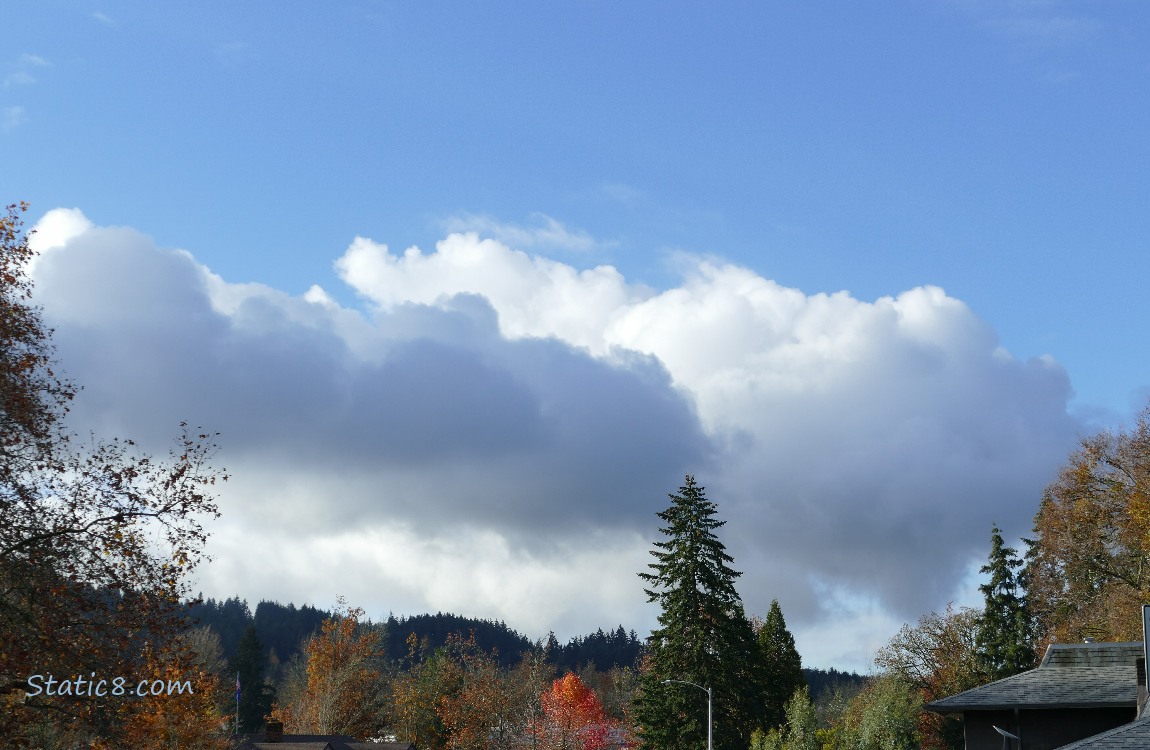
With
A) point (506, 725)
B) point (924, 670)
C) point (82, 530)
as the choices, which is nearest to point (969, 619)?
point (924, 670)

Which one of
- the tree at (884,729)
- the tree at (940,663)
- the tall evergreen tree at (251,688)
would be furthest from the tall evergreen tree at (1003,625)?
the tall evergreen tree at (251,688)

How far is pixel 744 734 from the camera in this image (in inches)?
2657

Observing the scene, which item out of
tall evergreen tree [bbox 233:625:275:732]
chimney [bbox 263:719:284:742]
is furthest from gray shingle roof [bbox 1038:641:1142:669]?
tall evergreen tree [bbox 233:625:275:732]

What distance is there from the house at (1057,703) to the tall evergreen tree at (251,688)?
97.7m

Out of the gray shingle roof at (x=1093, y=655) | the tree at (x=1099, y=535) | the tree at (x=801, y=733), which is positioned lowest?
the tree at (x=801, y=733)

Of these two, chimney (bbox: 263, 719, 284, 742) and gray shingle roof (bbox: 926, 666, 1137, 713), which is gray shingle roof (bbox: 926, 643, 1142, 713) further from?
chimney (bbox: 263, 719, 284, 742)

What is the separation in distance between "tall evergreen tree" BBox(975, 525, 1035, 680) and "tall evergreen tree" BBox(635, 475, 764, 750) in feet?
68.5

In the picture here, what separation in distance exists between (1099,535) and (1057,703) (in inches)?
1125

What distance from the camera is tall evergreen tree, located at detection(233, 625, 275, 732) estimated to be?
121m

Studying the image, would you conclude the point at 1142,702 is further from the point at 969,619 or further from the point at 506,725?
the point at 506,725

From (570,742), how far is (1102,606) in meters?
49.5

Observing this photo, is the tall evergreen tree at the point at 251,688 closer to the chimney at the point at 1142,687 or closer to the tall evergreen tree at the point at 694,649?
the tall evergreen tree at the point at 694,649

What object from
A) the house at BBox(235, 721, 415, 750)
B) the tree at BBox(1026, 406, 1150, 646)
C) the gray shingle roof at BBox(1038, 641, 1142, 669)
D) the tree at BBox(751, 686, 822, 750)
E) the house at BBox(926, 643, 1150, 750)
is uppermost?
the tree at BBox(1026, 406, 1150, 646)

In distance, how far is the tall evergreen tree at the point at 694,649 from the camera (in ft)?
217
